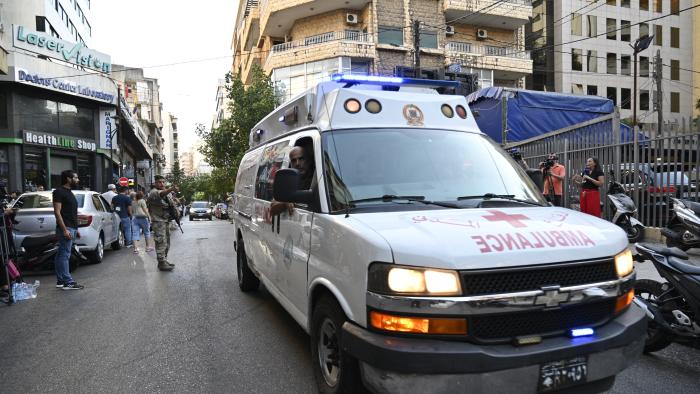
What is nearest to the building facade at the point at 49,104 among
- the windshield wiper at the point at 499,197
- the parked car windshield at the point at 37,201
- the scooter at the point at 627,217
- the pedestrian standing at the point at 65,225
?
the parked car windshield at the point at 37,201

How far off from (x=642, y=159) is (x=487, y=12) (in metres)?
23.4

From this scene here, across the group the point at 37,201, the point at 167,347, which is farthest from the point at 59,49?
the point at 167,347

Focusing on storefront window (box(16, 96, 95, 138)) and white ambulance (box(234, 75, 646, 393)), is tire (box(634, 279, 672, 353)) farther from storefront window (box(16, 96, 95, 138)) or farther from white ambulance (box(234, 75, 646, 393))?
storefront window (box(16, 96, 95, 138))

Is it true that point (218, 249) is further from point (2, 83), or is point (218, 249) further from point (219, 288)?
point (2, 83)

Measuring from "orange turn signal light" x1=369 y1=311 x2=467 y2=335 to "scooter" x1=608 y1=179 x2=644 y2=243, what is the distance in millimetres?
8141

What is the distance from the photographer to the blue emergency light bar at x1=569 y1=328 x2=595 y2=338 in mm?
2674

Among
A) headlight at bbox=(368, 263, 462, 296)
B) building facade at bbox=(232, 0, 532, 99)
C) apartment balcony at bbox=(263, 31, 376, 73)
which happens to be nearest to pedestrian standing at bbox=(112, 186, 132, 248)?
headlight at bbox=(368, 263, 462, 296)

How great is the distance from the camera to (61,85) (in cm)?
2497

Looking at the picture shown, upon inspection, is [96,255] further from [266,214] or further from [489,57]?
[489,57]

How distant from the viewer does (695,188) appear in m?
8.36

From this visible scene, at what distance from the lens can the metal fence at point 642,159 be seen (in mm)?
8664

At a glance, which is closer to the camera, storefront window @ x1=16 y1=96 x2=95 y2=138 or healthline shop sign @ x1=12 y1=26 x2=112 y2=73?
healthline shop sign @ x1=12 y1=26 x2=112 y2=73

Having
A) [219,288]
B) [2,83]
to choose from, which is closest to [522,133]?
[219,288]

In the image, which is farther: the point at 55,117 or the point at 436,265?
the point at 55,117
